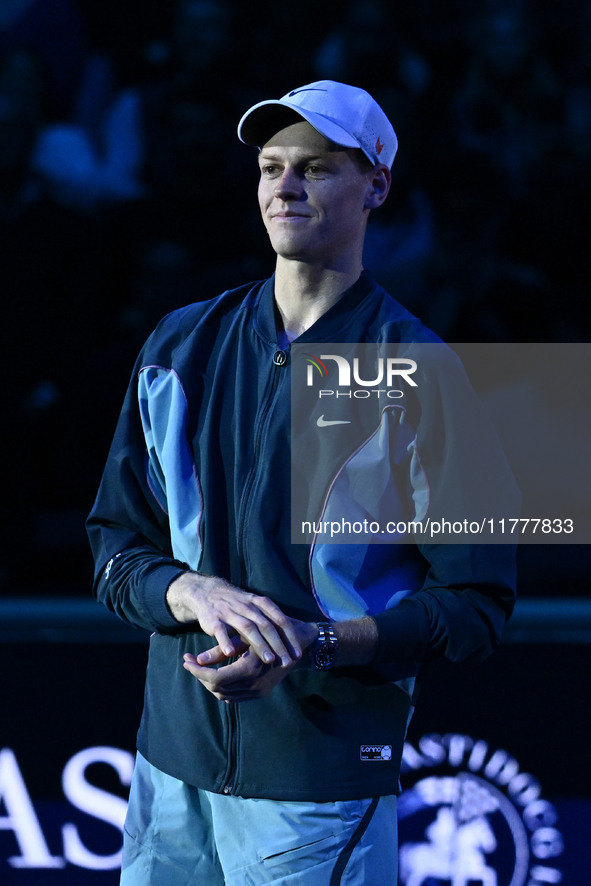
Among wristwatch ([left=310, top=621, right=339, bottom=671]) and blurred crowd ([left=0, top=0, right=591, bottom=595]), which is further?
blurred crowd ([left=0, top=0, right=591, bottom=595])

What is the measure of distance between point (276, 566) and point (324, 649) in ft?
0.42

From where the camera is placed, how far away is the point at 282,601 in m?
1.43

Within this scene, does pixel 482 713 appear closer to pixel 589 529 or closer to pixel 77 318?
pixel 589 529

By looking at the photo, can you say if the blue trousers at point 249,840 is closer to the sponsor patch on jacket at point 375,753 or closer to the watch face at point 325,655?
the sponsor patch on jacket at point 375,753

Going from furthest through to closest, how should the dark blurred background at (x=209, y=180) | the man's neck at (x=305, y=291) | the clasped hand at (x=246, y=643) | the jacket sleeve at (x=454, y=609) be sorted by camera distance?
the dark blurred background at (x=209, y=180), the man's neck at (x=305, y=291), the jacket sleeve at (x=454, y=609), the clasped hand at (x=246, y=643)

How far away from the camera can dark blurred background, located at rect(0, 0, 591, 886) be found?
111 inches

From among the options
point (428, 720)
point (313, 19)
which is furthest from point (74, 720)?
point (313, 19)

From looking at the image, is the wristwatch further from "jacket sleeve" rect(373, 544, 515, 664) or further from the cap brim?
the cap brim

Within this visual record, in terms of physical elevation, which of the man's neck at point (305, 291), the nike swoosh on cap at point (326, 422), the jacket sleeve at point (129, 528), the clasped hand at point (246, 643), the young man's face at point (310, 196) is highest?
the young man's face at point (310, 196)

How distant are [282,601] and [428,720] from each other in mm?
1159

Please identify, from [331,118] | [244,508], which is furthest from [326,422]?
[331,118]

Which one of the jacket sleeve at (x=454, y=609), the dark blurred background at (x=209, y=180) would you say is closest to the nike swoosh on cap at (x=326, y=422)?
the jacket sleeve at (x=454, y=609)

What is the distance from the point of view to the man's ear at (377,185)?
60.9 inches

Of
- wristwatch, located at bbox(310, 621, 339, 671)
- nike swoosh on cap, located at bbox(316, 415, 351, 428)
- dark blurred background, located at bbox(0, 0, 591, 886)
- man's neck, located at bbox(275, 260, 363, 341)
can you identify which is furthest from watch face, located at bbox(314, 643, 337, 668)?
dark blurred background, located at bbox(0, 0, 591, 886)
